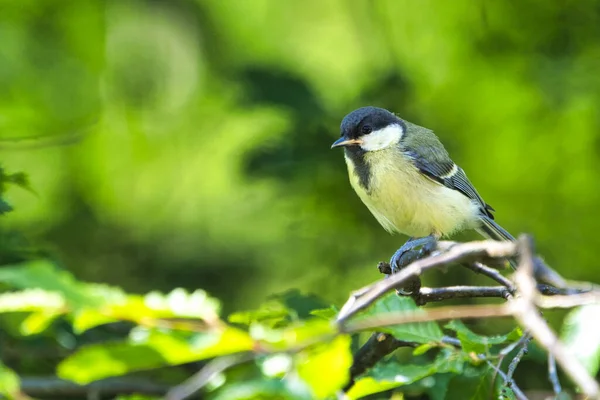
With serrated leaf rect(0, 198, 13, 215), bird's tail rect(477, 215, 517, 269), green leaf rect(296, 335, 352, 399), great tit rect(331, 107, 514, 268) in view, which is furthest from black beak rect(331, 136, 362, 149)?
green leaf rect(296, 335, 352, 399)

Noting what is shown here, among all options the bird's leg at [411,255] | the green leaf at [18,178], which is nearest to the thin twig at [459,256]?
the bird's leg at [411,255]

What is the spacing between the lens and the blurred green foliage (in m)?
3.39

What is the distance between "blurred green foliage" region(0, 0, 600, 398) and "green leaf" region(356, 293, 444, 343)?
1.31 metres

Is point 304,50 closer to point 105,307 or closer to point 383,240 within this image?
point 383,240

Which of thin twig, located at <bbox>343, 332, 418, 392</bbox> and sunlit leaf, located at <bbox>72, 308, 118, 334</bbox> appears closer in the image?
sunlit leaf, located at <bbox>72, 308, 118, 334</bbox>

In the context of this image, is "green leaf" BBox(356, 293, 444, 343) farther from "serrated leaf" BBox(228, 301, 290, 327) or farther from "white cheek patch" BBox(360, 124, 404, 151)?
"white cheek patch" BBox(360, 124, 404, 151)

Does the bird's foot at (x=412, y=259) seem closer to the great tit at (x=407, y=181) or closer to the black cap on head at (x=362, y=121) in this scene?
the great tit at (x=407, y=181)

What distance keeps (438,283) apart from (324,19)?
8.27ft

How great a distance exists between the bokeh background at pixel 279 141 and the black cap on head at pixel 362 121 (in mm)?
294

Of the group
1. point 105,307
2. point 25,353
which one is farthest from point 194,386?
point 25,353

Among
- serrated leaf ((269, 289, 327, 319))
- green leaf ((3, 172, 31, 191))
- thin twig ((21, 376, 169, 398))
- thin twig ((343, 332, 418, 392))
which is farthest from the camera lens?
serrated leaf ((269, 289, 327, 319))

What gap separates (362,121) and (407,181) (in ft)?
1.06

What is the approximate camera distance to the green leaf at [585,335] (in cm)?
89

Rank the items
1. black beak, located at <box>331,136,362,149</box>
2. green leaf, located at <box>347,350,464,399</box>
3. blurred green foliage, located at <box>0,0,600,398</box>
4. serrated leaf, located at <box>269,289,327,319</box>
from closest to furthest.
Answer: green leaf, located at <box>347,350,464,399</box>
serrated leaf, located at <box>269,289,327,319</box>
black beak, located at <box>331,136,362,149</box>
blurred green foliage, located at <box>0,0,600,398</box>
